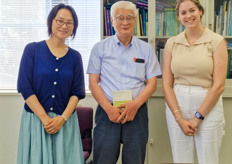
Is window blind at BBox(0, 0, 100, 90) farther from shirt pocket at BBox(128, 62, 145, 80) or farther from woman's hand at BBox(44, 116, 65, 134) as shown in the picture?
woman's hand at BBox(44, 116, 65, 134)

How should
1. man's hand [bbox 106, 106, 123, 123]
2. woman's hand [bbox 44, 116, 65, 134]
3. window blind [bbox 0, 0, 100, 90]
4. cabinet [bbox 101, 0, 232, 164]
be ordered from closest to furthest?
woman's hand [bbox 44, 116, 65, 134], man's hand [bbox 106, 106, 123, 123], cabinet [bbox 101, 0, 232, 164], window blind [bbox 0, 0, 100, 90]

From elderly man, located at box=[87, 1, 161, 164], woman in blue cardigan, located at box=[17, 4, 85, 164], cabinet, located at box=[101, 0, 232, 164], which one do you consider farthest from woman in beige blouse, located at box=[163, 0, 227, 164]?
woman in blue cardigan, located at box=[17, 4, 85, 164]

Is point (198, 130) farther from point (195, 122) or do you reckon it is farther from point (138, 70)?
point (138, 70)

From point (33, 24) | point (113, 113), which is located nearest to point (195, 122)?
point (113, 113)

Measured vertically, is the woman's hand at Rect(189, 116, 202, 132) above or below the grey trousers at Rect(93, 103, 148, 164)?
above

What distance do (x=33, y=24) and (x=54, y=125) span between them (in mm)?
1713

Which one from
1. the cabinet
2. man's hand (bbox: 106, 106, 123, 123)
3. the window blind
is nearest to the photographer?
man's hand (bbox: 106, 106, 123, 123)

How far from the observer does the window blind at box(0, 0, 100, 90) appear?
2.91 m

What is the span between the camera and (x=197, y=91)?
185 centimetres

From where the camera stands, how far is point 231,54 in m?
2.46

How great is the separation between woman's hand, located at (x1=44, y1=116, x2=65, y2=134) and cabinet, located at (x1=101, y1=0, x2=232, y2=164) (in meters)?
1.12

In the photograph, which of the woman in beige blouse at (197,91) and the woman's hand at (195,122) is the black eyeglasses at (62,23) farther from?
the woman's hand at (195,122)

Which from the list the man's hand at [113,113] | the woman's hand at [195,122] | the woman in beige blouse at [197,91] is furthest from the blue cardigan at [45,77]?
the woman's hand at [195,122]

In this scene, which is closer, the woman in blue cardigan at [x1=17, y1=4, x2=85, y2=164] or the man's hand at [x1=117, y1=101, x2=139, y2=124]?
the woman in blue cardigan at [x1=17, y1=4, x2=85, y2=164]
